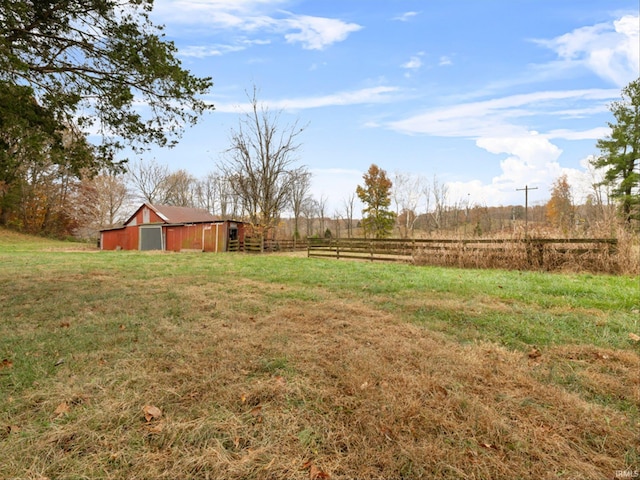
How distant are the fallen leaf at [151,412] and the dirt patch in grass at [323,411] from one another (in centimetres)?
3

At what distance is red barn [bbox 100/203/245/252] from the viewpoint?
880 inches

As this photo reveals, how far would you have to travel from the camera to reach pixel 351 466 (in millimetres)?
1714

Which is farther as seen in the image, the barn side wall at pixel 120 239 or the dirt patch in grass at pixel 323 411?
the barn side wall at pixel 120 239

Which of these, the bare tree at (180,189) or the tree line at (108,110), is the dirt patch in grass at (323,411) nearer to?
the tree line at (108,110)

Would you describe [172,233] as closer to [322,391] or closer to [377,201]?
[377,201]

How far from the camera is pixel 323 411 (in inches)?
86.7

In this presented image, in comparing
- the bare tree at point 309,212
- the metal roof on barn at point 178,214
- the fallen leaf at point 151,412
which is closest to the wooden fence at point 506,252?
the fallen leaf at point 151,412

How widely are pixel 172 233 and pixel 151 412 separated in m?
25.0

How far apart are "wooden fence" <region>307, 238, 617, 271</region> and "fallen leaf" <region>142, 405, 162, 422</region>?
11.0 metres

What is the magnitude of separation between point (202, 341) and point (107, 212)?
145ft

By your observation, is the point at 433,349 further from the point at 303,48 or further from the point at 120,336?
the point at 303,48

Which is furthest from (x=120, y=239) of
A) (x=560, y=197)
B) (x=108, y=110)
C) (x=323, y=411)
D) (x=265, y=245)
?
(x=560, y=197)

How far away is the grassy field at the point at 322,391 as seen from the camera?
174 cm

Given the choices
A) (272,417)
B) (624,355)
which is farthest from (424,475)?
(624,355)
